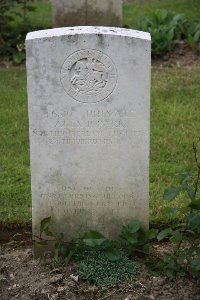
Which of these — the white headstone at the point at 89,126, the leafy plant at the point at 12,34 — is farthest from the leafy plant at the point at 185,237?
the leafy plant at the point at 12,34

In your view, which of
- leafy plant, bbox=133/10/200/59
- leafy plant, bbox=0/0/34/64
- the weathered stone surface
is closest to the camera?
leafy plant, bbox=133/10/200/59

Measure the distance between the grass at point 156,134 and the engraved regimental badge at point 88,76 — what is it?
0.93 meters

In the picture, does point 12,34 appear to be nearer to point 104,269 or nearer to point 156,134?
point 156,134

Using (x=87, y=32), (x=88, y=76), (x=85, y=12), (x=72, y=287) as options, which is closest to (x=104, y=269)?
(x=72, y=287)

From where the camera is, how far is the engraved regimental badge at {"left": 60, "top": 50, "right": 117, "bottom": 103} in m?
4.20

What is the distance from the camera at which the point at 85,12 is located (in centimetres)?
898

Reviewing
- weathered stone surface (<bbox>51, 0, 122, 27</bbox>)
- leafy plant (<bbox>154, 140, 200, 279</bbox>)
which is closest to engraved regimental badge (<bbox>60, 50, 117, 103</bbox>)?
leafy plant (<bbox>154, 140, 200, 279</bbox>)

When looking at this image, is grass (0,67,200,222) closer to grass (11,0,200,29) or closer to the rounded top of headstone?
the rounded top of headstone

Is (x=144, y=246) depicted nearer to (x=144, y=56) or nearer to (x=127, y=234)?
(x=127, y=234)

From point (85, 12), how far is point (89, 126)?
496 centimetres

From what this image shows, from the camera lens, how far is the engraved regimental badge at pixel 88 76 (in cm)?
420

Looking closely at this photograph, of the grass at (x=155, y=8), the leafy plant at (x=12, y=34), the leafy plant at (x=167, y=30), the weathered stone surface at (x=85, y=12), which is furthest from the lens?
the grass at (x=155, y=8)

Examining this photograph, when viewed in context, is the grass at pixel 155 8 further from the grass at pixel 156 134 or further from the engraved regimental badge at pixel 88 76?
the engraved regimental badge at pixel 88 76

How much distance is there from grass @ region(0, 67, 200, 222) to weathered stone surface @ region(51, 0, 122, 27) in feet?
3.46
